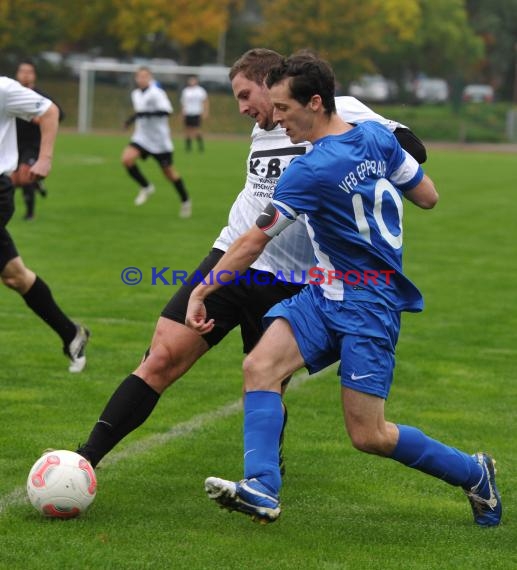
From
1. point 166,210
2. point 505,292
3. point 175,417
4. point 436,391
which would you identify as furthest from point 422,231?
point 175,417

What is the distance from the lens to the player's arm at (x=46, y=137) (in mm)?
7785

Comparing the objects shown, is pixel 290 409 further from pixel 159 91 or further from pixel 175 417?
pixel 159 91

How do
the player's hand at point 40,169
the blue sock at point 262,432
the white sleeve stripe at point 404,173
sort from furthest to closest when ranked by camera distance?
the player's hand at point 40,169 < the white sleeve stripe at point 404,173 < the blue sock at point 262,432

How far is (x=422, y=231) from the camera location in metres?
17.0

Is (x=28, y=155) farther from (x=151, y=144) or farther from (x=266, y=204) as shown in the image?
(x=266, y=204)

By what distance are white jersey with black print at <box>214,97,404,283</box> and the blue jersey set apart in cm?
58

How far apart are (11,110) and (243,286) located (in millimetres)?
2815

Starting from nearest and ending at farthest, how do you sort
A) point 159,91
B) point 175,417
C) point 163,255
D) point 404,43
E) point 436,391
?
point 175,417, point 436,391, point 163,255, point 159,91, point 404,43

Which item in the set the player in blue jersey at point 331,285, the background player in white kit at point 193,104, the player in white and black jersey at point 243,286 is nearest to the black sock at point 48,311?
the player in white and black jersey at point 243,286

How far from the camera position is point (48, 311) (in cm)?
789

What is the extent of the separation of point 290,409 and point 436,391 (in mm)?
1095

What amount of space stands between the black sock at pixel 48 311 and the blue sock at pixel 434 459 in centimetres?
339

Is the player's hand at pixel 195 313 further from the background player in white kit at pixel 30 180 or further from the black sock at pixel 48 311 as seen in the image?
the black sock at pixel 48 311

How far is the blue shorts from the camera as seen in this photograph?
477cm
